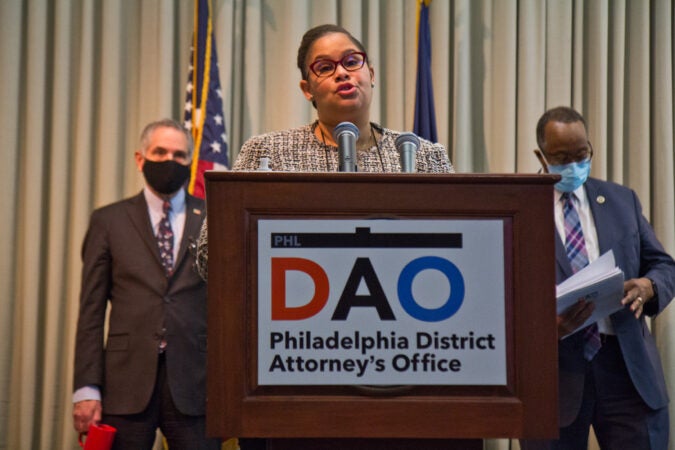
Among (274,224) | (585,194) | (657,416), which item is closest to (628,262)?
(585,194)

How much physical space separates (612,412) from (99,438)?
1959 millimetres

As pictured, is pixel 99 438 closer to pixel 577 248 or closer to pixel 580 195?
pixel 577 248

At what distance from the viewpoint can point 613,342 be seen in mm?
3068

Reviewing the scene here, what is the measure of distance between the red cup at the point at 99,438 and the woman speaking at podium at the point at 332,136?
1.52 meters

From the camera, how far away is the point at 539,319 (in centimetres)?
144

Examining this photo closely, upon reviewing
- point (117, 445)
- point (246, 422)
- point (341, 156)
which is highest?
point (341, 156)

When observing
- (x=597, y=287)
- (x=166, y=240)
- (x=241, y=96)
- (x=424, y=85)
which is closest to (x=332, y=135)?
(x=597, y=287)

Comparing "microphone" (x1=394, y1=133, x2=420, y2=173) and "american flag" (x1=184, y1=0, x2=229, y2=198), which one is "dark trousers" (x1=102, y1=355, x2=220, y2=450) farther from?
"microphone" (x1=394, y1=133, x2=420, y2=173)

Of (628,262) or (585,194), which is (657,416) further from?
(585,194)

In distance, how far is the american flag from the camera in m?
4.19

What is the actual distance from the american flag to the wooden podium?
2.69 meters

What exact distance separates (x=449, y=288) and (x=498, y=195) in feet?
0.63

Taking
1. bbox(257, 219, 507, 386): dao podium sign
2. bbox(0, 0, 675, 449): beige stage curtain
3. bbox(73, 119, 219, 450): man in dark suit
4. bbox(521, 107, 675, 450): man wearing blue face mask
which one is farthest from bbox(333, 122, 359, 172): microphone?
bbox(0, 0, 675, 449): beige stage curtain

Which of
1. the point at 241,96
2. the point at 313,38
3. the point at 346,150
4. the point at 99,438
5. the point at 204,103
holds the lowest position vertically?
the point at 99,438
